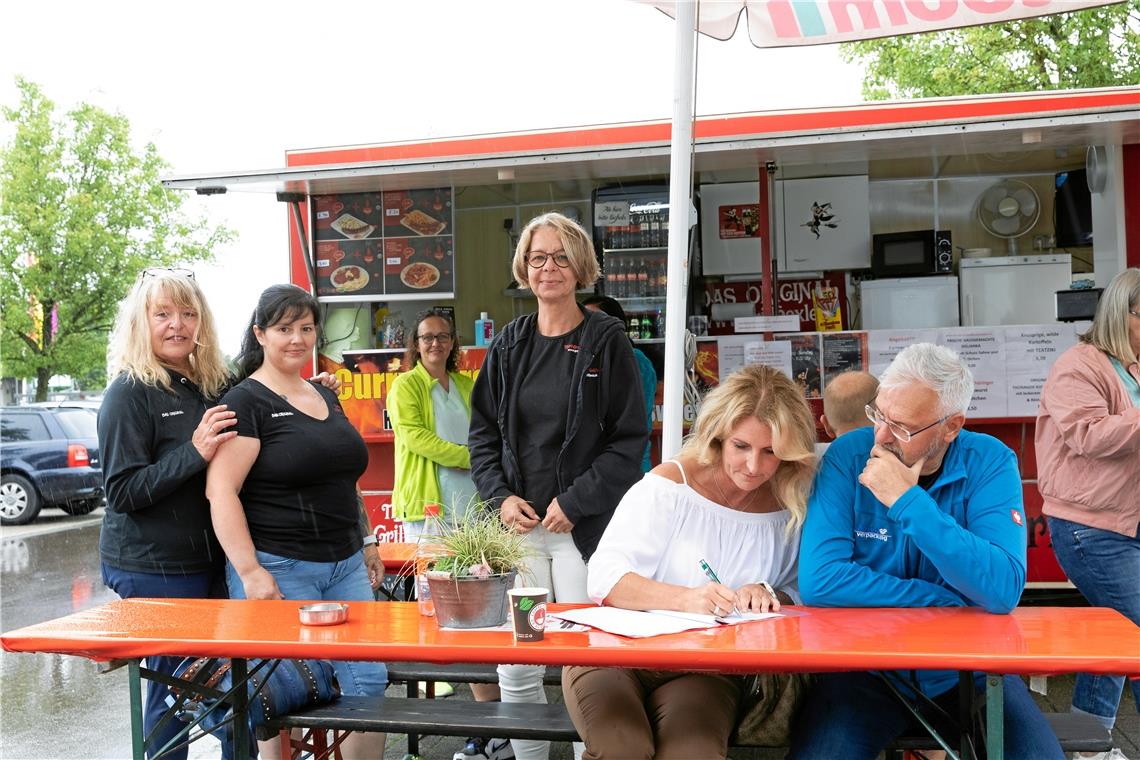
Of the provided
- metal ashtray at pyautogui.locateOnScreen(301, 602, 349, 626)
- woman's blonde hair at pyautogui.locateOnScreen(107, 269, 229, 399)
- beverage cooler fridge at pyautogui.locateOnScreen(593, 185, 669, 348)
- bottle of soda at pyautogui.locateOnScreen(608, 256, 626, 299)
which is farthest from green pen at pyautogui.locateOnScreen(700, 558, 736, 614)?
bottle of soda at pyautogui.locateOnScreen(608, 256, 626, 299)

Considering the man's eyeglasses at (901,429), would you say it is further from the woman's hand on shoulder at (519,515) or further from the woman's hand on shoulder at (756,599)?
the woman's hand on shoulder at (519,515)

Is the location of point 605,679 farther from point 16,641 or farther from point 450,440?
point 450,440

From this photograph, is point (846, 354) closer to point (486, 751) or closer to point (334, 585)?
point (486, 751)

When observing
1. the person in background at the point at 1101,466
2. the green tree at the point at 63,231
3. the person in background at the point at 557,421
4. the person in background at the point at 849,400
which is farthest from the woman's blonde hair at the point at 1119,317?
the green tree at the point at 63,231

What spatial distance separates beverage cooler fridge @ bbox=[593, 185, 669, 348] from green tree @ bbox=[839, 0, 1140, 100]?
13336 millimetres

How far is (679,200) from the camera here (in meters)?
3.80

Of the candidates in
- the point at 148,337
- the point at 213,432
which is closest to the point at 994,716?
the point at 213,432

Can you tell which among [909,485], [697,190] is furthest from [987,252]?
[909,485]

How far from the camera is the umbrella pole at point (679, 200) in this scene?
3791mm

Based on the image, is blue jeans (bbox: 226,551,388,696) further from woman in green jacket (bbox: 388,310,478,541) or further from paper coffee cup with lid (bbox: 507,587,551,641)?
woman in green jacket (bbox: 388,310,478,541)

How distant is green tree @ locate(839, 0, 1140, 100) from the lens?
64.3 ft

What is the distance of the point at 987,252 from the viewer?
829cm

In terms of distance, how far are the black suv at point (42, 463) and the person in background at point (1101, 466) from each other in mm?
13629

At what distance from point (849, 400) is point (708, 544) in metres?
1.11
